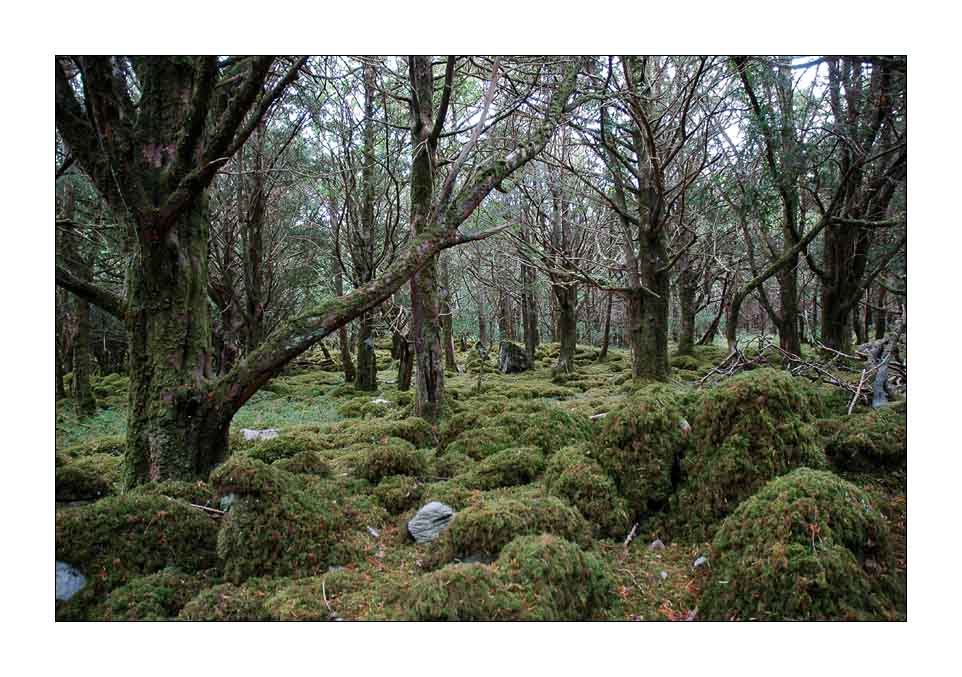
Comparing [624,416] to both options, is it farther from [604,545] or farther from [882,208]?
[882,208]

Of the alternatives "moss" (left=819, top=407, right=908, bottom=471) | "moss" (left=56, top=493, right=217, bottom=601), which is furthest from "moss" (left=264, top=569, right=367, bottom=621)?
"moss" (left=819, top=407, right=908, bottom=471)

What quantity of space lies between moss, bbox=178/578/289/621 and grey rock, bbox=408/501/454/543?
884 mm

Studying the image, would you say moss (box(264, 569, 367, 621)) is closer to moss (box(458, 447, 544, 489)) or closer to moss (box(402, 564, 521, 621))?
moss (box(402, 564, 521, 621))

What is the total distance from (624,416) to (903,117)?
303 centimetres

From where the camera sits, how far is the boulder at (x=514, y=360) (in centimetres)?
1608

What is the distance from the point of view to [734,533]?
253 cm

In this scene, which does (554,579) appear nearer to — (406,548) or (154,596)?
(406,548)

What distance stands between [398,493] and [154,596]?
168 cm

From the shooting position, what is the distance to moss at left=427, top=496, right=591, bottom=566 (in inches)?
105

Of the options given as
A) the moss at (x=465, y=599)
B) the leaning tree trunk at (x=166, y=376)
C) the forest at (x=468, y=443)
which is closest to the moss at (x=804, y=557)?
the forest at (x=468, y=443)
